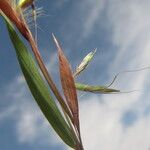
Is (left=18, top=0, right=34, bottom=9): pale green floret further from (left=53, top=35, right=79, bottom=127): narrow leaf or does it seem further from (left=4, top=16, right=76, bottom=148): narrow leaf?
(left=53, top=35, right=79, bottom=127): narrow leaf

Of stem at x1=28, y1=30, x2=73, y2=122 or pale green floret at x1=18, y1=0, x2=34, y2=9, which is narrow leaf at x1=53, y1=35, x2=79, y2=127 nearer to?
stem at x1=28, y1=30, x2=73, y2=122

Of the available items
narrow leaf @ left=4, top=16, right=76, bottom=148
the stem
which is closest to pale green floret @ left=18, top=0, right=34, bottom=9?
narrow leaf @ left=4, top=16, right=76, bottom=148

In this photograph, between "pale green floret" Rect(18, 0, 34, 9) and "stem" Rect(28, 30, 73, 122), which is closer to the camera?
"stem" Rect(28, 30, 73, 122)

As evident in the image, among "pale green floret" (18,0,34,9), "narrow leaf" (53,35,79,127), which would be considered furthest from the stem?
"pale green floret" (18,0,34,9)

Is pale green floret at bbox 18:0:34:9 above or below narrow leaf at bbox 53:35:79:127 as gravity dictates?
above

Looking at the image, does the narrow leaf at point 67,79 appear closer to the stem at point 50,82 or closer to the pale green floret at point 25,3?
the stem at point 50,82

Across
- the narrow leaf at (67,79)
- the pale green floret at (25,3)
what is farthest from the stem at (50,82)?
the pale green floret at (25,3)

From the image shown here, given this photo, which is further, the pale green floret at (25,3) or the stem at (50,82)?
the pale green floret at (25,3)

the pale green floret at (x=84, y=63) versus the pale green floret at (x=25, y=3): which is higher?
the pale green floret at (x=25, y=3)

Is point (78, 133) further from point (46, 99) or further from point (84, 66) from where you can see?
point (84, 66)
